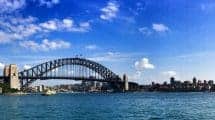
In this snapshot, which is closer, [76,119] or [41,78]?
[76,119]

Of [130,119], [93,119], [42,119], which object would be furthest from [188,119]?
[42,119]

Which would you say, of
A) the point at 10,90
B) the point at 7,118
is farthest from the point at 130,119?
the point at 10,90

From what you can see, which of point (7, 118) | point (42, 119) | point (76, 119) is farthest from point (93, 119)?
point (7, 118)

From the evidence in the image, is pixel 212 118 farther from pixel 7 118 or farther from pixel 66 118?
pixel 7 118

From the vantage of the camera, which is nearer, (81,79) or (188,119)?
(188,119)

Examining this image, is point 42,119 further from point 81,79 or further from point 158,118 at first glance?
point 81,79

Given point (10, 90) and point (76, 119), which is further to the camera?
point (10, 90)

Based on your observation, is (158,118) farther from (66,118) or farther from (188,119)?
(66,118)
